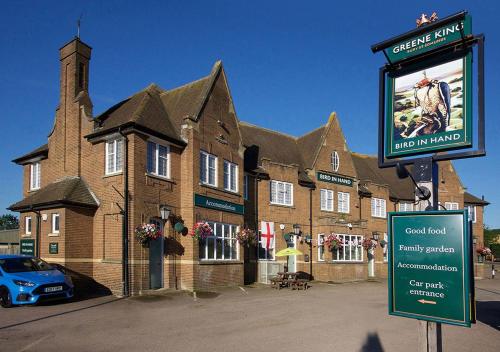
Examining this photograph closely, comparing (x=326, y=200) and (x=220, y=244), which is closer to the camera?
(x=220, y=244)

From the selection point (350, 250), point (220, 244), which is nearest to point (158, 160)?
point (220, 244)

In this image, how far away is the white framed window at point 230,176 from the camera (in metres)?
24.7

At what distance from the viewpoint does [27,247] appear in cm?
2108

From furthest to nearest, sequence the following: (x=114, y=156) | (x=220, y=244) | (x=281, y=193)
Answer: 1. (x=281, y=193)
2. (x=220, y=244)
3. (x=114, y=156)

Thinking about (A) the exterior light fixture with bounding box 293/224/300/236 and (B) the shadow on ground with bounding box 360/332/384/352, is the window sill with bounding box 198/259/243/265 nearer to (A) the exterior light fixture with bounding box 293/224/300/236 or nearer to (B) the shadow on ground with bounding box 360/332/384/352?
(A) the exterior light fixture with bounding box 293/224/300/236

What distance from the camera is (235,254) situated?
24.4 metres

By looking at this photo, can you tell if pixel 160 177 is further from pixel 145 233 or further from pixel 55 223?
pixel 55 223

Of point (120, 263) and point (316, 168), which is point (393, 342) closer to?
point (120, 263)

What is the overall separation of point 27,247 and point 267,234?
13.1 m

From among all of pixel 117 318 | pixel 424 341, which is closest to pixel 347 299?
pixel 117 318

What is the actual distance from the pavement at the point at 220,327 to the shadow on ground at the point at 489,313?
3 cm

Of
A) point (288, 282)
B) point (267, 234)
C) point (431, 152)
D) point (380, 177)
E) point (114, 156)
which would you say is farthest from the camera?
point (380, 177)

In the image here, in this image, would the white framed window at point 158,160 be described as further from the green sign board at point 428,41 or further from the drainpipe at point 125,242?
the green sign board at point 428,41

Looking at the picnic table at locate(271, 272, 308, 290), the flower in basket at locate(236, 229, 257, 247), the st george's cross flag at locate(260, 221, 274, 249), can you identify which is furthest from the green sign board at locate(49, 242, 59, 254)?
the st george's cross flag at locate(260, 221, 274, 249)
